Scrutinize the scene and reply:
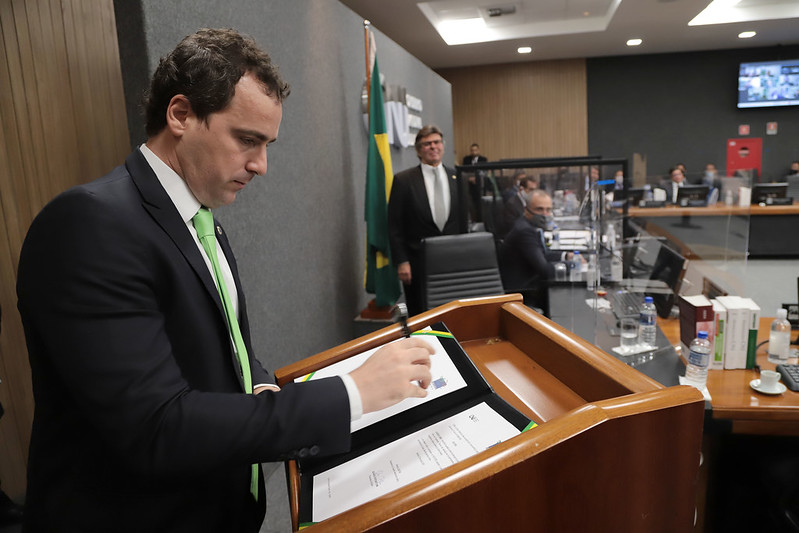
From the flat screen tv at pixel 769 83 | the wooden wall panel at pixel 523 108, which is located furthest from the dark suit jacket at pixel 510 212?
the flat screen tv at pixel 769 83

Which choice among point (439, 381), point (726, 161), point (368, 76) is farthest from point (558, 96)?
point (439, 381)

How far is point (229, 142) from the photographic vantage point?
0.79m

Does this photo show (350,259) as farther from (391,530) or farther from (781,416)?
(391,530)

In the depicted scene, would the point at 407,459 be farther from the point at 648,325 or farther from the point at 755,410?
the point at 648,325

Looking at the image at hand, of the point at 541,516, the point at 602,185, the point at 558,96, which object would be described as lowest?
the point at 541,516

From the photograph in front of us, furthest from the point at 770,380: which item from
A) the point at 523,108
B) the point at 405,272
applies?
the point at 523,108

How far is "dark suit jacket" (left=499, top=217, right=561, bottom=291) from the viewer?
296 cm

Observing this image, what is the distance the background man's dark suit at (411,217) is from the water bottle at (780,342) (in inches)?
73.8

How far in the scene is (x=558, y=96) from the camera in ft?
32.4

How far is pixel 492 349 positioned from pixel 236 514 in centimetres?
57

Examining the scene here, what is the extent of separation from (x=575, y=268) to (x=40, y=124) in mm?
2475

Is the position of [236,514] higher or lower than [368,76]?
lower

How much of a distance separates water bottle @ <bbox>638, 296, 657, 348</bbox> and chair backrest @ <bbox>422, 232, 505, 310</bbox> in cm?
84

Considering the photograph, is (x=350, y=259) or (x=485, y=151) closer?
(x=350, y=259)
